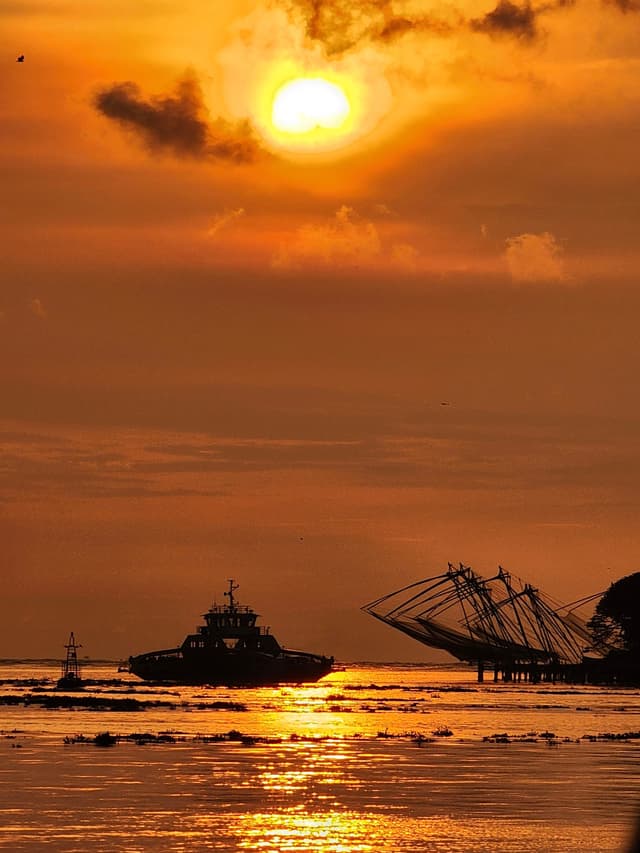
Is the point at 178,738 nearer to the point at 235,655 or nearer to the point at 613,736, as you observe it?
the point at 613,736

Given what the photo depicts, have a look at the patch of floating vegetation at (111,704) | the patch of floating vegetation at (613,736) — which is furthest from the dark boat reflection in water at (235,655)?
the patch of floating vegetation at (613,736)

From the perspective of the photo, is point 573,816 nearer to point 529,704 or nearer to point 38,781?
point 38,781

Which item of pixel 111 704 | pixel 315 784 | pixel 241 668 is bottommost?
pixel 315 784

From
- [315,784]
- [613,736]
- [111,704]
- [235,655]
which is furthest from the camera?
[235,655]

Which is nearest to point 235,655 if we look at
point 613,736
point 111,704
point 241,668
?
point 241,668

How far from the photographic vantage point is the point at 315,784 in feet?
184

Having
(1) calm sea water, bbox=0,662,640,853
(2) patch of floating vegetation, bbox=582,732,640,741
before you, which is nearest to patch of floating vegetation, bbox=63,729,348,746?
(1) calm sea water, bbox=0,662,640,853

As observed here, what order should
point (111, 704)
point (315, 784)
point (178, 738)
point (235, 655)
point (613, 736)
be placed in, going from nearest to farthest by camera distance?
point (315, 784) → point (178, 738) → point (613, 736) → point (111, 704) → point (235, 655)

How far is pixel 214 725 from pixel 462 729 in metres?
13.5

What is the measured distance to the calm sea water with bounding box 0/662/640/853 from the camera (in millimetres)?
43031

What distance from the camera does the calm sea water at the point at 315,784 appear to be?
4303cm

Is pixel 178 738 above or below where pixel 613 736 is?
above

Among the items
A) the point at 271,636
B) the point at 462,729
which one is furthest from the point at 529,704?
the point at 271,636

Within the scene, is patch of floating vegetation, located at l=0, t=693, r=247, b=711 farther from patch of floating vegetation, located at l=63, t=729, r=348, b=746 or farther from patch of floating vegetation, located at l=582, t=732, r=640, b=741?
patch of floating vegetation, located at l=582, t=732, r=640, b=741
